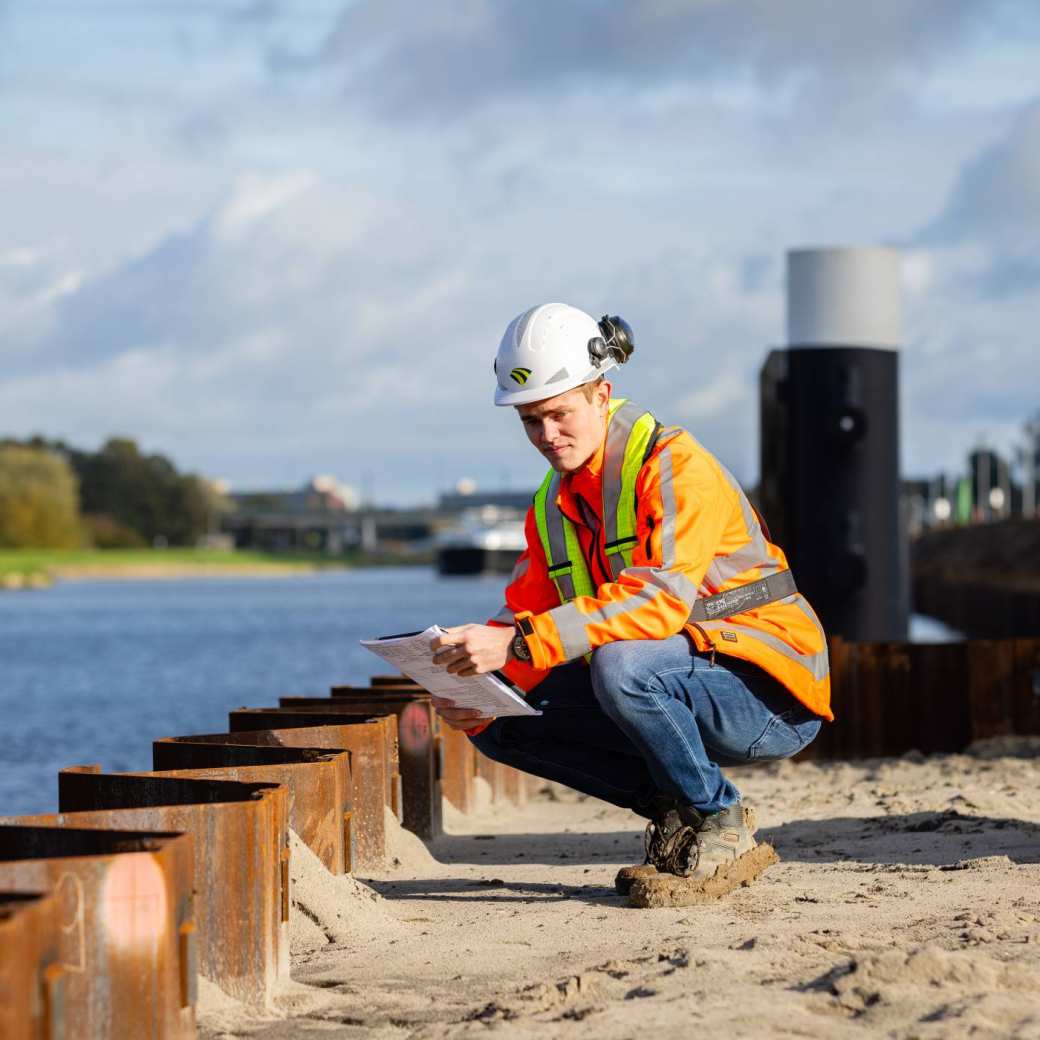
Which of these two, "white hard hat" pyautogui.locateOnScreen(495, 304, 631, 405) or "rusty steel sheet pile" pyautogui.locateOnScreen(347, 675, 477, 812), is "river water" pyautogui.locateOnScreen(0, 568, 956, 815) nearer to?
"rusty steel sheet pile" pyautogui.locateOnScreen(347, 675, 477, 812)

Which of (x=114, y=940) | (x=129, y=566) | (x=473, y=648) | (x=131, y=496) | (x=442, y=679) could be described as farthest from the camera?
(x=131, y=496)

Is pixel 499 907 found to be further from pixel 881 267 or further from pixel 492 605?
pixel 492 605

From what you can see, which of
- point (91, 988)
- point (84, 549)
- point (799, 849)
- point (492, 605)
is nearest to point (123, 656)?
point (492, 605)

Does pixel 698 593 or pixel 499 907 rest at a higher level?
pixel 698 593

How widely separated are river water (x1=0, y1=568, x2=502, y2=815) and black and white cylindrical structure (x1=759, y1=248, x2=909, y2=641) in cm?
677

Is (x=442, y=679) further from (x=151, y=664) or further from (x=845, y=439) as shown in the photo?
(x=151, y=664)

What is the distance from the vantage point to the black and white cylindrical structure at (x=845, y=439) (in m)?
12.1

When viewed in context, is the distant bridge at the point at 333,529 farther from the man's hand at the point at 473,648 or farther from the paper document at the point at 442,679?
the man's hand at the point at 473,648

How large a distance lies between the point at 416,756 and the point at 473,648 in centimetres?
279

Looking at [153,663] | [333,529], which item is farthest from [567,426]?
[333,529]

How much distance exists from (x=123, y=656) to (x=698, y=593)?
32631mm

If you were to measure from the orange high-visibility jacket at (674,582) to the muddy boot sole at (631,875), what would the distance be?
700mm

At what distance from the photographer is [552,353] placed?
17.6 ft

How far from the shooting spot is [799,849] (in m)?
6.60
